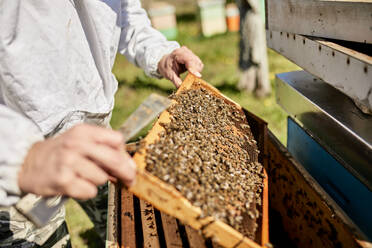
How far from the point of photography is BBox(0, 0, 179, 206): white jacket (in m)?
1.29

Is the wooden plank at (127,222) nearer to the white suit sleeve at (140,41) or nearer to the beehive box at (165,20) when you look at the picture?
the white suit sleeve at (140,41)

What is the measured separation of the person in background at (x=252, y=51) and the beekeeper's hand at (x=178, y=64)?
3.39 meters

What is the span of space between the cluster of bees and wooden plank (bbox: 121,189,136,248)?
2.02 ft

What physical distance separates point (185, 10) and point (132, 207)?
1237 centimetres

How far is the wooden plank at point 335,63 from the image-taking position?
1.51 metres

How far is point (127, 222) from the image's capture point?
1992mm

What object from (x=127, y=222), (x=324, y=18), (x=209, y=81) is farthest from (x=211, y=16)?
(x=127, y=222)

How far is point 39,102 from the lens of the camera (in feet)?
6.12

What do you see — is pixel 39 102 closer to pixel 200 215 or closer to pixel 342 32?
pixel 200 215

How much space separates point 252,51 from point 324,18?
404 centimetres

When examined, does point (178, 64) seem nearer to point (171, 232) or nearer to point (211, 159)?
point (211, 159)

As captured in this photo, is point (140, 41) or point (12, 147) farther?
point (140, 41)

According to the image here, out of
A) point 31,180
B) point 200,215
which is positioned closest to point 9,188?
point 31,180

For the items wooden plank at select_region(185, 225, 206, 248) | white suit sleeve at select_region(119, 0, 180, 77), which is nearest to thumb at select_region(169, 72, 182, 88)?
white suit sleeve at select_region(119, 0, 180, 77)
